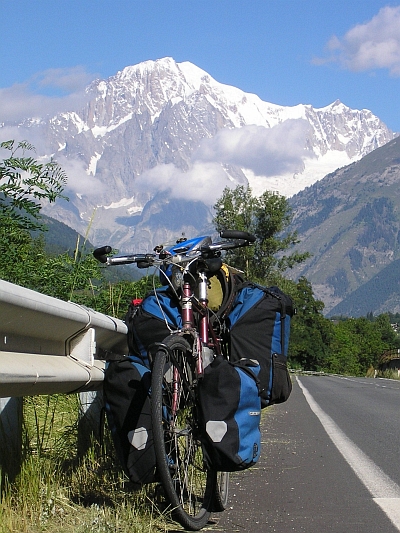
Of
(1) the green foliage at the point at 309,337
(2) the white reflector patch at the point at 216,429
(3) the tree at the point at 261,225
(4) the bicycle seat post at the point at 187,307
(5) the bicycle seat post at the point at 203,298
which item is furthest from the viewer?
(1) the green foliage at the point at 309,337

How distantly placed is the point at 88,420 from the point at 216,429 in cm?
148

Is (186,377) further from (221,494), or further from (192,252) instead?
(221,494)

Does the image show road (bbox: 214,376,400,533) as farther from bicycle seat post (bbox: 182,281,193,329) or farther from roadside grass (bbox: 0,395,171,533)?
bicycle seat post (bbox: 182,281,193,329)

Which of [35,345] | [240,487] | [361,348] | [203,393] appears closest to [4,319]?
[35,345]

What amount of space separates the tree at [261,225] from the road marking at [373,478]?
4430cm

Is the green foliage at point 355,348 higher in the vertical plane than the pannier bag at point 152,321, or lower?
higher

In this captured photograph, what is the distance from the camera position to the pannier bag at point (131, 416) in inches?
140

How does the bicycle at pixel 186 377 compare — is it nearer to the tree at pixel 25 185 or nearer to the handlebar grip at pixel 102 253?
the handlebar grip at pixel 102 253

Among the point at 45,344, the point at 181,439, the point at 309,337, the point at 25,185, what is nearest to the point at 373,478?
the point at 181,439

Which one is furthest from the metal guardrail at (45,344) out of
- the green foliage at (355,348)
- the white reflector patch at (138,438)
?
the green foliage at (355,348)

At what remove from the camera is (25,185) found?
720cm

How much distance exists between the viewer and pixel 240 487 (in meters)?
4.98

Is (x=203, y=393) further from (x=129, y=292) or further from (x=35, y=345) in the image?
(x=129, y=292)

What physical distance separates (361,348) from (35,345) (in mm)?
152312
